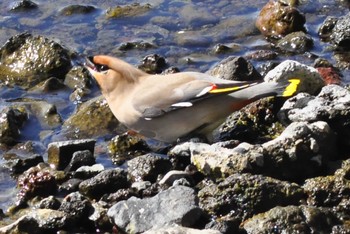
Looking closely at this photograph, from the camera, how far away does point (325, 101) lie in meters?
8.52

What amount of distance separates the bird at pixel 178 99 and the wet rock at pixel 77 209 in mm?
1258

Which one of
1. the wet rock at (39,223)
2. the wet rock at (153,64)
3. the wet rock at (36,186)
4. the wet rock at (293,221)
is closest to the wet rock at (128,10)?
the wet rock at (153,64)

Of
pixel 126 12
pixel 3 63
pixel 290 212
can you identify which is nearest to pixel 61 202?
pixel 290 212

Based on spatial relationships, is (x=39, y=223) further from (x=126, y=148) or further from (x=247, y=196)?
(x=126, y=148)

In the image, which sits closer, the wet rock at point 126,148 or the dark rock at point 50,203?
the dark rock at point 50,203

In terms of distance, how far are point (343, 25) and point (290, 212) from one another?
4715 millimetres

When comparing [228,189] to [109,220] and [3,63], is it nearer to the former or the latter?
[109,220]

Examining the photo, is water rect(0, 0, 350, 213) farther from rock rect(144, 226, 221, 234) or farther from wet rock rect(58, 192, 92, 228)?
rock rect(144, 226, 221, 234)

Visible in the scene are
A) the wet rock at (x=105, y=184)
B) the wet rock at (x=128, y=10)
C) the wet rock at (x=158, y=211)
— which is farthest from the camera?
the wet rock at (x=128, y=10)

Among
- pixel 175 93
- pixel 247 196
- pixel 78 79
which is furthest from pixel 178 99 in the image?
pixel 78 79

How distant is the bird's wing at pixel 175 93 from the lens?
8.51 meters

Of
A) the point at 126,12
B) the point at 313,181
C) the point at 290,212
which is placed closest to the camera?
the point at 290,212

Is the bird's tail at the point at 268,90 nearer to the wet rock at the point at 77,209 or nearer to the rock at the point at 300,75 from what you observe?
the rock at the point at 300,75

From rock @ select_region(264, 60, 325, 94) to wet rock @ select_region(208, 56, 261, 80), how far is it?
53 cm
